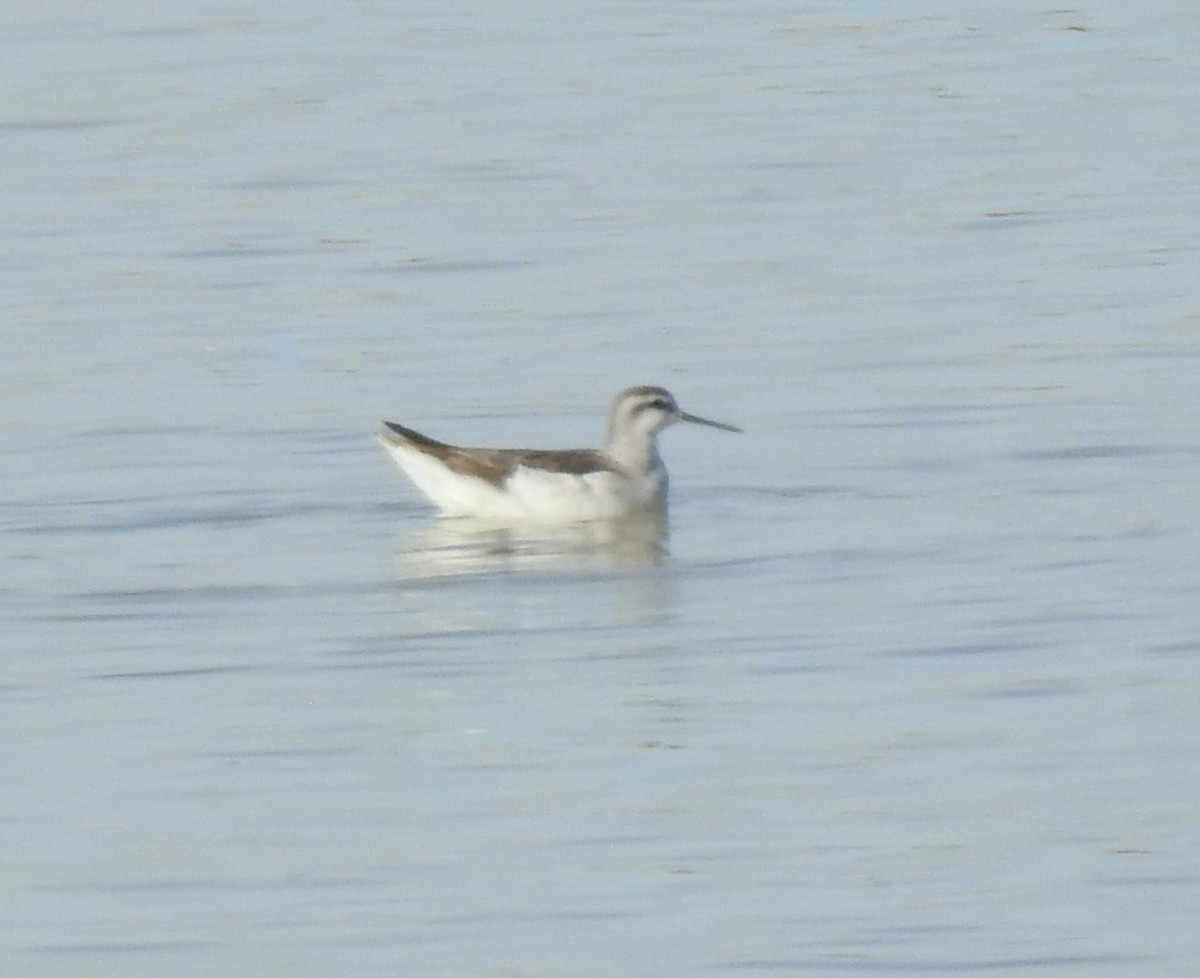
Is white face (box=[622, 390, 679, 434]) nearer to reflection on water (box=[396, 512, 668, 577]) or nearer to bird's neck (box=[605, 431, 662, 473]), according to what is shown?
bird's neck (box=[605, 431, 662, 473])

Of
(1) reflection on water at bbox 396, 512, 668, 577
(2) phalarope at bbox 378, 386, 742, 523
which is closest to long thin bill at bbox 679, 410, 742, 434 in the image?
(2) phalarope at bbox 378, 386, 742, 523

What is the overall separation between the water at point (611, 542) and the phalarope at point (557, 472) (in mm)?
274

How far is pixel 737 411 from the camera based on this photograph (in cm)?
1867

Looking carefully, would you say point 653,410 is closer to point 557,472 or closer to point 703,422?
point 703,422

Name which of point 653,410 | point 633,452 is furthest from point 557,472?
point 653,410

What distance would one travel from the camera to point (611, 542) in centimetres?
1666

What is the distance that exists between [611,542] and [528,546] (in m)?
0.38

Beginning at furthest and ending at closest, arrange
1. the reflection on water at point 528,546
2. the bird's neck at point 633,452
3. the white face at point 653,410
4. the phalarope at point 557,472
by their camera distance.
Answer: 1. the white face at point 653,410
2. the bird's neck at point 633,452
3. the phalarope at point 557,472
4. the reflection on water at point 528,546

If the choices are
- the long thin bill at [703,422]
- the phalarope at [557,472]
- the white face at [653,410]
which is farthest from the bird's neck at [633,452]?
the long thin bill at [703,422]

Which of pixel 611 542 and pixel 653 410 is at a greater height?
pixel 653 410

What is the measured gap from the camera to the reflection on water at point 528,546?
1588 centimetres

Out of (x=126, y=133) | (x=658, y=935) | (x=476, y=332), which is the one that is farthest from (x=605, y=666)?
(x=126, y=133)

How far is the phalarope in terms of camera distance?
16750mm

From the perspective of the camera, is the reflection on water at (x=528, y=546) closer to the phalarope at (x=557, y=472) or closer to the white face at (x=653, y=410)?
the phalarope at (x=557, y=472)
